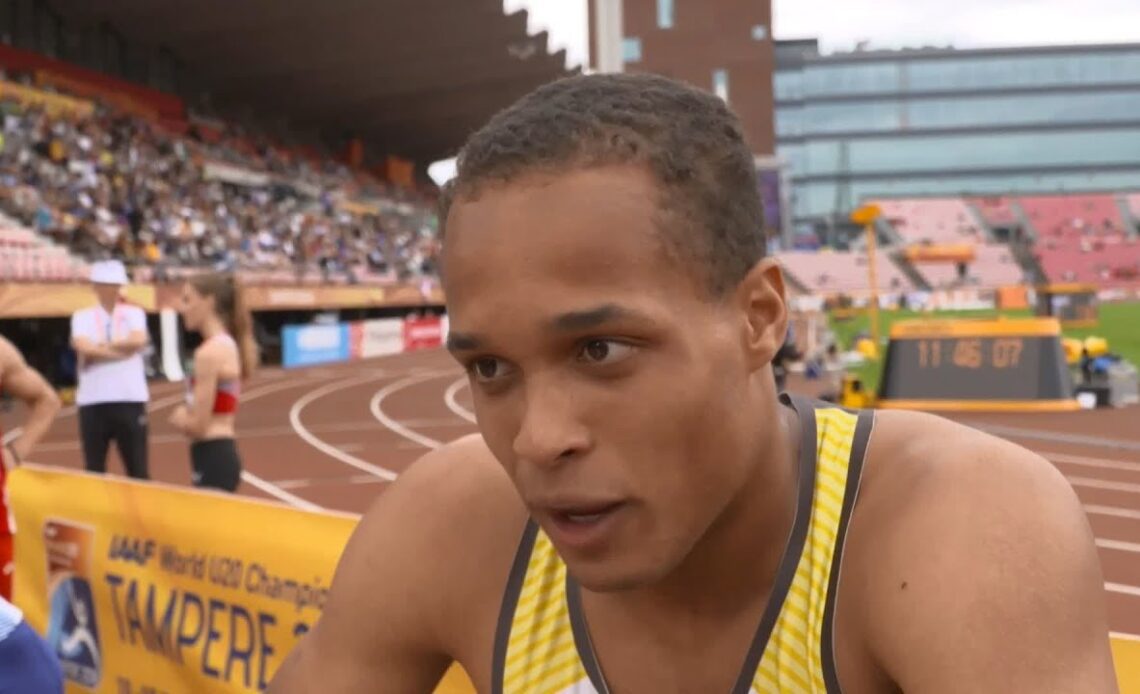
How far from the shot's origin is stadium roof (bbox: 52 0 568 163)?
32434 millimetres

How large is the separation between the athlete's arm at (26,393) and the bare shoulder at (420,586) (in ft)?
9.78

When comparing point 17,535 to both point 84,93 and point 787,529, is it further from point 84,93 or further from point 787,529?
point 84,93

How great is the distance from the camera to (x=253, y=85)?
39906mm

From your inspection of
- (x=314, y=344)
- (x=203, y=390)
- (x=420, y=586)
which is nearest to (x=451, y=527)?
(x=420, y=586)

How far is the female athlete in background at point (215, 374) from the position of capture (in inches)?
217

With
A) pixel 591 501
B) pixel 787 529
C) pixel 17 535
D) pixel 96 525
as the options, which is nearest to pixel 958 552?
pixel 787 529

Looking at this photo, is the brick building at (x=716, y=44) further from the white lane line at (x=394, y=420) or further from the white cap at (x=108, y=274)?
the white cap at (x=108, y=274)

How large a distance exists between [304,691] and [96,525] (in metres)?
2.89

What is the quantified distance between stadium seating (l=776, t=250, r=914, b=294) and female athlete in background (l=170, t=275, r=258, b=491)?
178 feet

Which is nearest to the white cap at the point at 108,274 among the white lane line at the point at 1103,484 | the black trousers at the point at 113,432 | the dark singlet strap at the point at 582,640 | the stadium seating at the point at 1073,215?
the black trousers at the point at 113,432

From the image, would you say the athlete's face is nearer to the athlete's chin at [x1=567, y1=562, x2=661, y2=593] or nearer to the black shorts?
the athlete's chin at [x1=567, y1=562, x2=661, y2=593]

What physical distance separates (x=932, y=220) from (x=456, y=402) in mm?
58966

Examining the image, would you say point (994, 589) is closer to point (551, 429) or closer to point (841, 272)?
point (551, 429)

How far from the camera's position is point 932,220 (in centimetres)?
6925
